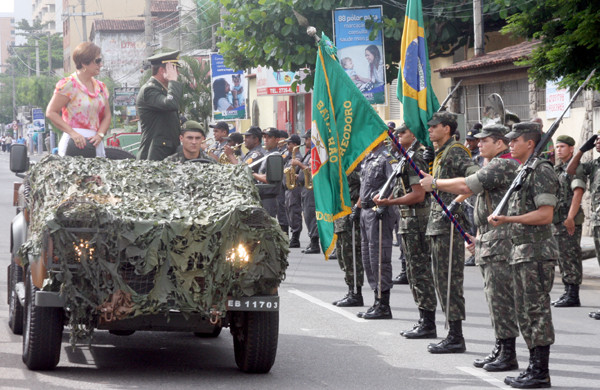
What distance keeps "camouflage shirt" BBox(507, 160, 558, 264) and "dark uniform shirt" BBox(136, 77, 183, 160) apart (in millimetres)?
3360

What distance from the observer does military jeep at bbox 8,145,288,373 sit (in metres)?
7.07

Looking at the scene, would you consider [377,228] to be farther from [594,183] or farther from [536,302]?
[536,302]

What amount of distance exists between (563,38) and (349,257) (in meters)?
3.69

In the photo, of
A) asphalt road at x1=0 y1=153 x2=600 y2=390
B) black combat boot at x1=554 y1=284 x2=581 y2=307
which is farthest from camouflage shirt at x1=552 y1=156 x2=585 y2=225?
asphalt road at x1=0 y1=153 x2=600 y2=390

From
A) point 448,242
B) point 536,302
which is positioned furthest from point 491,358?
point 448,242

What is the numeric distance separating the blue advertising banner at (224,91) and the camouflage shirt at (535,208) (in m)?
29.6

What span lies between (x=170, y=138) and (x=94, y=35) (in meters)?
84.6

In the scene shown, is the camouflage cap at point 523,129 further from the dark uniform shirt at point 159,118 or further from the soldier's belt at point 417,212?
the dark uniform shirt at point 159,118

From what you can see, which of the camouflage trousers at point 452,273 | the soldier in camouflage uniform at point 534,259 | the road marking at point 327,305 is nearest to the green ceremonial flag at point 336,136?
the road marking at point 327,305

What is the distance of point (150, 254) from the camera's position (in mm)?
7117

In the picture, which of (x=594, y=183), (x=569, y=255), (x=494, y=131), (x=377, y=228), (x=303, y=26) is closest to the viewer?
(x=494, y=131)

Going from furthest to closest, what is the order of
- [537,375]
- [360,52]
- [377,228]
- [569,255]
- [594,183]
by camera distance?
1. [360,52]
2. [569,255]
3. [594,183]
4. [377,228]
5. [537,375]

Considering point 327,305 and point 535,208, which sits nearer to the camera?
point 535,208

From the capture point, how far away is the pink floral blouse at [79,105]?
9.38m
